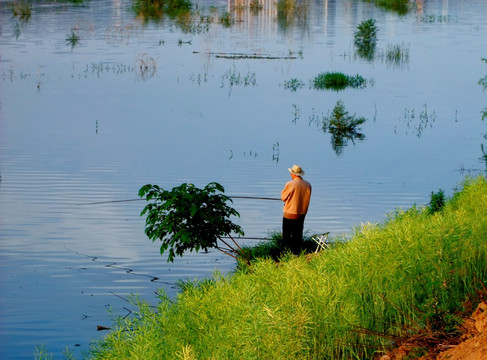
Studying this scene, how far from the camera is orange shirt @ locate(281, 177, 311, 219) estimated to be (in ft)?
53.1

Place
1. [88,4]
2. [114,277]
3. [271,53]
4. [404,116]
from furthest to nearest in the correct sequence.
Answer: [88,4]
[271,53]
[404,116]
[114,277]

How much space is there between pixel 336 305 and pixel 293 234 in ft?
17.2

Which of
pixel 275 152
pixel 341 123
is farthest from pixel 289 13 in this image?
pixel 275 152

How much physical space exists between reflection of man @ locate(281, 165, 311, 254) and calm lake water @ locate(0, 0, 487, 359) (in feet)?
5.85

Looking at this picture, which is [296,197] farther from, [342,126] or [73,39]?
[73,39]

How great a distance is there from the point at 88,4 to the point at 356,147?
Answer: 2179 inches

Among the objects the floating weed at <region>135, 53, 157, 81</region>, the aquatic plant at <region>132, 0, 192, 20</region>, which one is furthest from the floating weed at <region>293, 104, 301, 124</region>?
the aquatic plant at <region>132, 0, 192, 20</region>

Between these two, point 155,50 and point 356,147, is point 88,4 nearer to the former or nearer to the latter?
point 155,50

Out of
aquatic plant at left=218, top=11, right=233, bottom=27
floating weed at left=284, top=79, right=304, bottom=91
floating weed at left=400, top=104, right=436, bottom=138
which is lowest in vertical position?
floating weed at left=400, top=104, right=436, bottom=138

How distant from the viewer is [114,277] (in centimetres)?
1714

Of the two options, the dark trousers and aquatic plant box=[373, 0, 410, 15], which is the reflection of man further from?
aquatic plant box=[373, 0, 410, 15]

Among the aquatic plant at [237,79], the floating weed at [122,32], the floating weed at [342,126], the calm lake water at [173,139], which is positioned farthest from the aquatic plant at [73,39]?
the floating weed at [342,126]

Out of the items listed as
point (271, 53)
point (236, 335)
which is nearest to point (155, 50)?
point (271, 53)

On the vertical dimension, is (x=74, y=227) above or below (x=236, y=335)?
below
